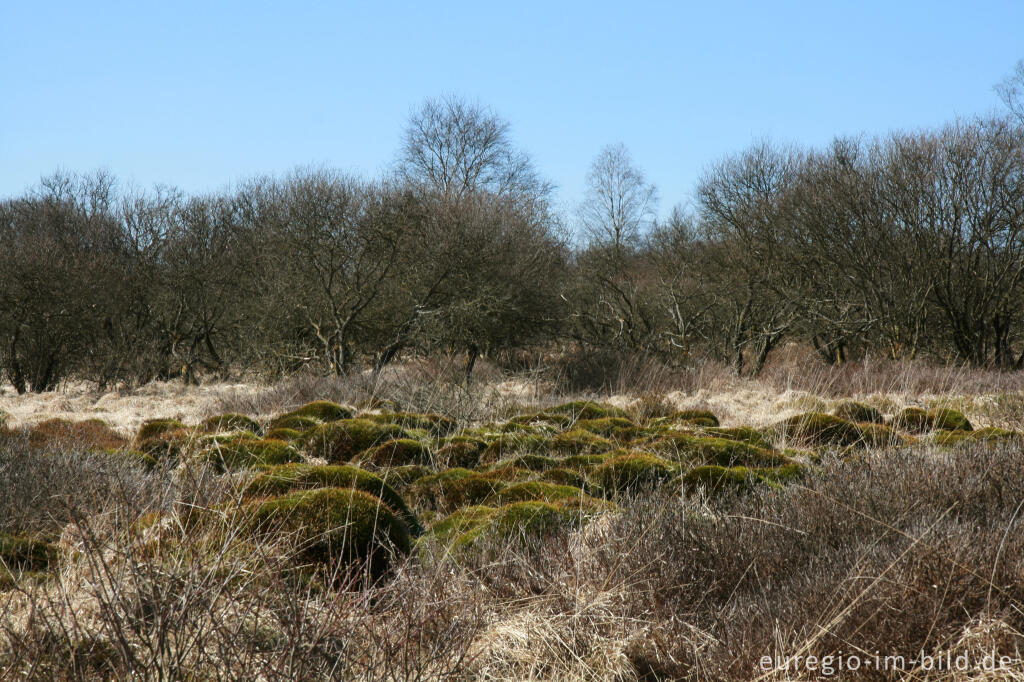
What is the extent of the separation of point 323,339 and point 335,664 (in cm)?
1526

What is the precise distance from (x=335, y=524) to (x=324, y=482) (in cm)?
86

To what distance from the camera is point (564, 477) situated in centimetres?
511

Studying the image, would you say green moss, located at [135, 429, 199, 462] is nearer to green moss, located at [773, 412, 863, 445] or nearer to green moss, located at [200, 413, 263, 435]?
green moss, located at [200, 413, 263, 435]

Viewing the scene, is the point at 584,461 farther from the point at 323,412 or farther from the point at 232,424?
the point at 232,424

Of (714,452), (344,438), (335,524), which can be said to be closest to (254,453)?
(344,438)

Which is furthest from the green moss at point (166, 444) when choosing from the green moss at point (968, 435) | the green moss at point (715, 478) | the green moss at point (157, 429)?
the green moss at point (968, 435)

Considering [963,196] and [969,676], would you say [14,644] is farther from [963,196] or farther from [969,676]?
[963,196]

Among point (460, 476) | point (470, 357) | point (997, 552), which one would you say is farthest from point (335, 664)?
point (470, 357)

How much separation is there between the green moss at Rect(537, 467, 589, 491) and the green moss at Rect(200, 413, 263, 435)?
340 cm

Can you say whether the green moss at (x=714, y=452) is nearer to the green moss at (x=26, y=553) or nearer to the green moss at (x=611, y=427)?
the green moss at (x=611, y=427)

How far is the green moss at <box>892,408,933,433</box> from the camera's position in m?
7.51

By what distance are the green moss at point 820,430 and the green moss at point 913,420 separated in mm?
631

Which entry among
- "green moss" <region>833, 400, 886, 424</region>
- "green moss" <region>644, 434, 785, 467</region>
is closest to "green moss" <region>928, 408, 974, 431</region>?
"green moss" <region>833, 400, 886, 424</region>

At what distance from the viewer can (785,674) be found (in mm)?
2205
